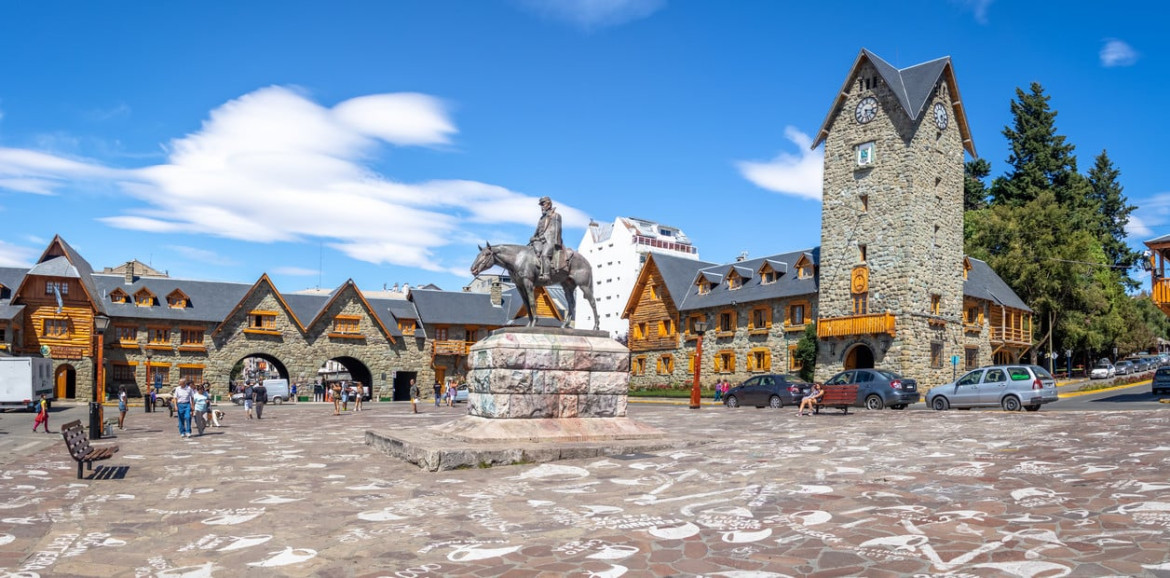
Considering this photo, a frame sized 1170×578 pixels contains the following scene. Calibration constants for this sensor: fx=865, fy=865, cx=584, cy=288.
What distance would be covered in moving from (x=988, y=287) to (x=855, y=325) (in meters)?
13.3

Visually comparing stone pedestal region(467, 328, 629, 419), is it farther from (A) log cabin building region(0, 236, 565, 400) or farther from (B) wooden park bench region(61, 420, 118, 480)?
(A) log cabin building region(0, 236, 565, 400)

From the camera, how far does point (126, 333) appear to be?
5453cm

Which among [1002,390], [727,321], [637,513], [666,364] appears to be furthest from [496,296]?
[637,513]

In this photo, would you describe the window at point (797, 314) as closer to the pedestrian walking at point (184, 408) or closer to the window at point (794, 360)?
the window at point (794, 360)

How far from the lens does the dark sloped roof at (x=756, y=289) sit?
160ft

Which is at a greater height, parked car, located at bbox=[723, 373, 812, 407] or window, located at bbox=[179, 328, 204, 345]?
window, located at bbox=[179, 328, 204, 345]

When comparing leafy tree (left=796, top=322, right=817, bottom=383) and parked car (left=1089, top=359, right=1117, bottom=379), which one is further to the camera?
parked car (left=1089, top=359, right=1117, bottom=379)

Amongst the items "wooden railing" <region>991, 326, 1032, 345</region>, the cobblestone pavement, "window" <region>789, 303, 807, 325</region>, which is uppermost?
"window" <region>789, 303, 807, 325</region>

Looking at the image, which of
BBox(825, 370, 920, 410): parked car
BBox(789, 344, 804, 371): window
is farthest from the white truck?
BBox(789, 344, 804, 371): window

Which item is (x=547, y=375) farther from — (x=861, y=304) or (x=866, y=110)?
(x=866, y=110)

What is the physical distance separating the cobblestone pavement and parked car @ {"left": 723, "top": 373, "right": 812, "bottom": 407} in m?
16.4

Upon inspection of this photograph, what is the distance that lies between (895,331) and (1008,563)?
3695cm

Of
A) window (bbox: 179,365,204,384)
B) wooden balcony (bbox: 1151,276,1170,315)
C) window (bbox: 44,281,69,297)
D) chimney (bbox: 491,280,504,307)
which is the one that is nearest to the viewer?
wooden balcony (bbox: 1151,276,1170,315)

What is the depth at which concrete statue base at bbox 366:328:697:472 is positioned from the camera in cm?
1378
